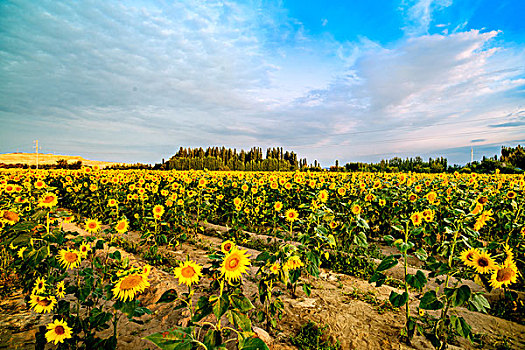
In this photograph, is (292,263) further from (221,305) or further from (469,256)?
(469,256)

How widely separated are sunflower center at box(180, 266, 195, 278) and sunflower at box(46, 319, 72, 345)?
1.00 m

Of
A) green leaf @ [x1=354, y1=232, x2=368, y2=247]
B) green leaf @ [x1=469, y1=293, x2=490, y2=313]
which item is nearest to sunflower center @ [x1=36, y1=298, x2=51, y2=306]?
green leaf @ [x1=354, y1=232, x2=368, y2=247]

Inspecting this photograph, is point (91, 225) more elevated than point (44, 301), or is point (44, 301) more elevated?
point (91, 225)

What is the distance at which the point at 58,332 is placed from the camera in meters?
1.89

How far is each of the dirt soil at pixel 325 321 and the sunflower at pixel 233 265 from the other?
1.07 metres

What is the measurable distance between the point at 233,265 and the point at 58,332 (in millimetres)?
1490

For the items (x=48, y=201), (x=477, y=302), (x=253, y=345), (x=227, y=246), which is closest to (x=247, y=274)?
(x=227, y=246)

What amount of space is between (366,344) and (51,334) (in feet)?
8.53

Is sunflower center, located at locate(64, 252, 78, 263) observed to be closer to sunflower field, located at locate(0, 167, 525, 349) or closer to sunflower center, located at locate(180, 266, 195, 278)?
sunflower field, located at locate(0, 167, 525, 349)

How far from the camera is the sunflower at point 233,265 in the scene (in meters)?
1.65

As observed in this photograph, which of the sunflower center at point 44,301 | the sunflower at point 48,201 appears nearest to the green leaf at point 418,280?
the sunflower center at point 44,301

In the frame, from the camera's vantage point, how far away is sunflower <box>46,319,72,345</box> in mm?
1847

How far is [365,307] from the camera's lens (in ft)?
9.73

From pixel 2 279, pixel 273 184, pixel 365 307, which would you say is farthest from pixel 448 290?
pixel 2 279
